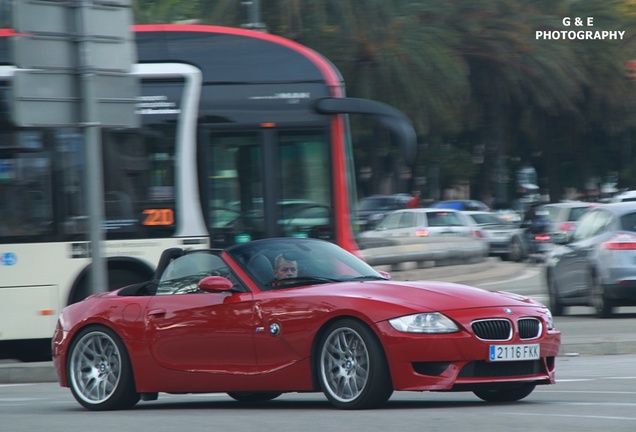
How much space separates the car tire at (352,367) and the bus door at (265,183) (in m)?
6.63

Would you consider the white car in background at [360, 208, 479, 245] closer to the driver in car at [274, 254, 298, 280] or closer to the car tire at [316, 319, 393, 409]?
the driver in car at [274, 254, 298, 280]

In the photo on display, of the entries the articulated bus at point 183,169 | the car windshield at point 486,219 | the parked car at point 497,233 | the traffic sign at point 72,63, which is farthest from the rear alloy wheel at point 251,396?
the car windshield at point 486,219

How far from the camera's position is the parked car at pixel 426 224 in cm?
3734

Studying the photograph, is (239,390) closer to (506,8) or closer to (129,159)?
(129,159)

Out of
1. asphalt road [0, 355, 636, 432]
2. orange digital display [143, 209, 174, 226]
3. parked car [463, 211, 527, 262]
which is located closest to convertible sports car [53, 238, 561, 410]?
asphalt road [0, 355, 636, 432]

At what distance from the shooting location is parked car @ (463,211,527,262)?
125ft

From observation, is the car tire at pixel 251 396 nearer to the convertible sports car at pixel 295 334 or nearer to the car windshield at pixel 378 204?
the convertible sports car at pixel 295 334

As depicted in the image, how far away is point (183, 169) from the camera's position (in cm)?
1552

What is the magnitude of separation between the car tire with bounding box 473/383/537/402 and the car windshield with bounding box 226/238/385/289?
3.86ft

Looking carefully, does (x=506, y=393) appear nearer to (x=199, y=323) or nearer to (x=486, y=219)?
(x=199, y=323)

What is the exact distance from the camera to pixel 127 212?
15.2 meters

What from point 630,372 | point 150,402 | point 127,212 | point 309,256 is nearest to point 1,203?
point 127,212

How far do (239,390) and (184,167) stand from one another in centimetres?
627

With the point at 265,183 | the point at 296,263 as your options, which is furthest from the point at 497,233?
the point at 296,263
